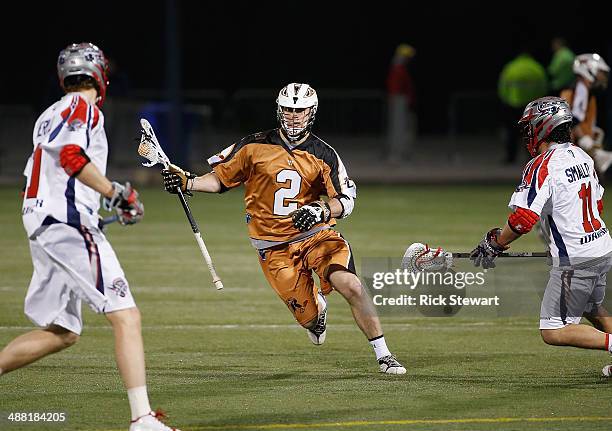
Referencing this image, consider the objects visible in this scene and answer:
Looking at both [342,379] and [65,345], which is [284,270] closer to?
[342,379]

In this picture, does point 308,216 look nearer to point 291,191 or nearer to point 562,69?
point 291,191

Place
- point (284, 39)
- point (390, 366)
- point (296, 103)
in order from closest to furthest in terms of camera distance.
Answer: point (390, 366)
point (296, 103)
point (284, 39)

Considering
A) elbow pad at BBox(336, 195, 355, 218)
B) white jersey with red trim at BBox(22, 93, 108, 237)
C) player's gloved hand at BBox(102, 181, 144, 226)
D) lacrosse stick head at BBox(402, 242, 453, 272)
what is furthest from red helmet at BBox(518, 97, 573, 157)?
white jersey with red trim at BBox(22, 93, 108, 237)

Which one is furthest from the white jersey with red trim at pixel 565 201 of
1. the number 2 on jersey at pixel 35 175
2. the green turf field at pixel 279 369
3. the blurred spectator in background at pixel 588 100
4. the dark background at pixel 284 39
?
the dark background at pixel 284 39

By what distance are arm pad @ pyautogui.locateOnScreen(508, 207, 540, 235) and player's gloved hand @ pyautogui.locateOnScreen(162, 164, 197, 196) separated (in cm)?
222

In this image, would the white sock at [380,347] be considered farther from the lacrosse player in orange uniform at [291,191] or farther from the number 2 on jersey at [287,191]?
the number 2 on jersey at [287,191]

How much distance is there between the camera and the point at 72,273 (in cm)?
675

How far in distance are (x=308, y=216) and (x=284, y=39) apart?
2352 centimetres

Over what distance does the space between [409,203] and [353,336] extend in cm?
929

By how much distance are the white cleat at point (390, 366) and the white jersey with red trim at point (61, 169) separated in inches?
104

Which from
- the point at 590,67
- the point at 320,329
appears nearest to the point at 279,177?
the point at 320,329

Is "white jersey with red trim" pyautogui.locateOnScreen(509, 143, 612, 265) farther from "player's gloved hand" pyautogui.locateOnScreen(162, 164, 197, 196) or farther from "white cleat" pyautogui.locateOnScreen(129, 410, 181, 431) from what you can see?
"white cleat" pyautogui.locateOnScreen(129, 410, 181, 431)

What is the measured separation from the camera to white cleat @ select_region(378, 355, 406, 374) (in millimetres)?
8711

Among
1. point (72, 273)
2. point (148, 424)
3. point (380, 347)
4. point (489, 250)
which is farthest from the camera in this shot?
point (380, 347)
